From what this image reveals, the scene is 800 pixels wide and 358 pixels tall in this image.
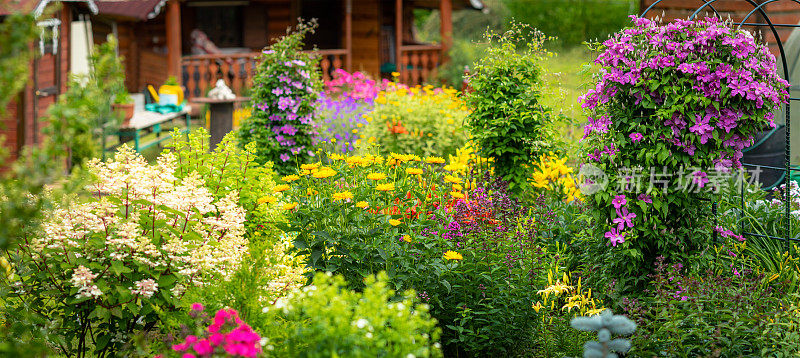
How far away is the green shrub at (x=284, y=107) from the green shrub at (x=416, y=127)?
89 cm

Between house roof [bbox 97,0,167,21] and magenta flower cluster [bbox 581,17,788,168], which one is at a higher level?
house roof [bbox 97,0,167,21]

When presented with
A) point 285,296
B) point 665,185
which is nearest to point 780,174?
point 665,185

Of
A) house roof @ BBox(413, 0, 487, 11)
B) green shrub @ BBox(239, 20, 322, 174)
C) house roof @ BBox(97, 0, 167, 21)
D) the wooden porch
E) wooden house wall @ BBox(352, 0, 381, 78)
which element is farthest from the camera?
wooden house wall @ BBox(352, 0, 381, 78)

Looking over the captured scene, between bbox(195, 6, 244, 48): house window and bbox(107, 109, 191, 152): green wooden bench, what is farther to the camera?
bbox(195, 6, 244, 48): house window

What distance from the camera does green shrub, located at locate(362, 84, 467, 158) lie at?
8461 mm

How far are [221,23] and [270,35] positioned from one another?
1.40 metres

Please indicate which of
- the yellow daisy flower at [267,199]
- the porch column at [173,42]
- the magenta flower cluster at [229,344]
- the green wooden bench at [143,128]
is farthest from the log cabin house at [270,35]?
the magenta flower cluster at [229,344]

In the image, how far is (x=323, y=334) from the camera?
3135mm

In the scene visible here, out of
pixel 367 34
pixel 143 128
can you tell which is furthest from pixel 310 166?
pixel 367 34

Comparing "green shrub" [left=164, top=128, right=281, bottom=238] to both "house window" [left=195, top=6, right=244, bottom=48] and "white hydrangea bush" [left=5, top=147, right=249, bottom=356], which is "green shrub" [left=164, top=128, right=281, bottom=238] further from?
"house window" [left=195, top=6, right=244, bottom=48]

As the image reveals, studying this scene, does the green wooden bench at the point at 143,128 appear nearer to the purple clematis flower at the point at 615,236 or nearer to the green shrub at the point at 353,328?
the purple clematis flower at the point at 615,236

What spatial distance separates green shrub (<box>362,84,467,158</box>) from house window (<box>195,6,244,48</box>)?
10.9 metres

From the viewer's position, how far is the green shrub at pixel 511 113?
653 centimetres

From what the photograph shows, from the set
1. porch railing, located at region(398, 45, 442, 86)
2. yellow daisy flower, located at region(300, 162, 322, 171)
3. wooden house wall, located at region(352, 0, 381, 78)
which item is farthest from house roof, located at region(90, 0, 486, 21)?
yellow daisy flower, located at region(300, 162, 322, 171)
